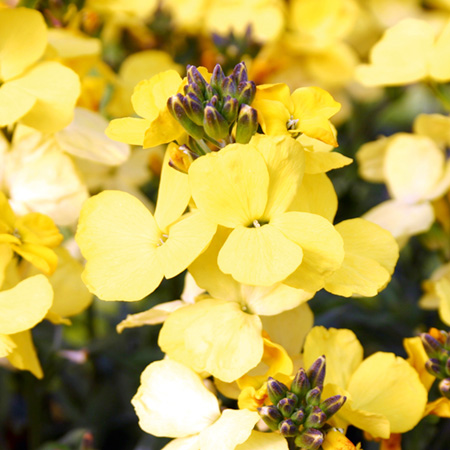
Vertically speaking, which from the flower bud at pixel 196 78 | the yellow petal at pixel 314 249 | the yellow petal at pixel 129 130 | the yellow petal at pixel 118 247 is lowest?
the yellow petal at pixel 118 247

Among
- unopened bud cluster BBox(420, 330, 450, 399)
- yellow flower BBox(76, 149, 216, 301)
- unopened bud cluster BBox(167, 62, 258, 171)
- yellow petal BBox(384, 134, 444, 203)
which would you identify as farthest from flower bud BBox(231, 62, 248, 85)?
yellow petal BBox(384, 134, 444, 203)

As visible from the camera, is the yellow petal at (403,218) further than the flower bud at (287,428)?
Yes

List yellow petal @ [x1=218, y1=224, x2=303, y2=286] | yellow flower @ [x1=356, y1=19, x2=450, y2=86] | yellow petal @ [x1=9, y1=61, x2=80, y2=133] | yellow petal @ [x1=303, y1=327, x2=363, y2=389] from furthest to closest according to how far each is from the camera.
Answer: yellow flower @ [x1=356, y1=19, x2=450, y2=86] < yellow petal @ [x1=9, y1=61, x2=80, y2=133] < yellow petal @ [x1=303, y1=327, x2=363, y2=389] < yellow petal @ [x1=218, y1=224, x2=303, y2=286]

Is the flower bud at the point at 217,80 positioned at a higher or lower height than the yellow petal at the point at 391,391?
higher

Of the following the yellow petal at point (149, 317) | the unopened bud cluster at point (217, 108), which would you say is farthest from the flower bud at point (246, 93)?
the yellow petal at point (149, 317)

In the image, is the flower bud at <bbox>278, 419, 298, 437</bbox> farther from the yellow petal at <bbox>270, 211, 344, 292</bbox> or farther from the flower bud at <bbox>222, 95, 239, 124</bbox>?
the flower bud at <bbox>222, 95, 239, 124</bbox>

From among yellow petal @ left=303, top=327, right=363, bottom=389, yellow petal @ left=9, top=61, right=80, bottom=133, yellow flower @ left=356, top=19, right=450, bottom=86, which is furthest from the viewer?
yellow flower @ left=356, top=19, right=450, bottom=86

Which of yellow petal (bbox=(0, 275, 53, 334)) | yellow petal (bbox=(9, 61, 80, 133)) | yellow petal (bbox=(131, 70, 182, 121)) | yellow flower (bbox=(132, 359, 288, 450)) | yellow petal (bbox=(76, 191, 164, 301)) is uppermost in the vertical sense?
yellow petal (bbox=(131, 70, 182, 121))

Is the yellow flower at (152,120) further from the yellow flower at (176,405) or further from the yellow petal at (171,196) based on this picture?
the yellow flower at (176,405)
